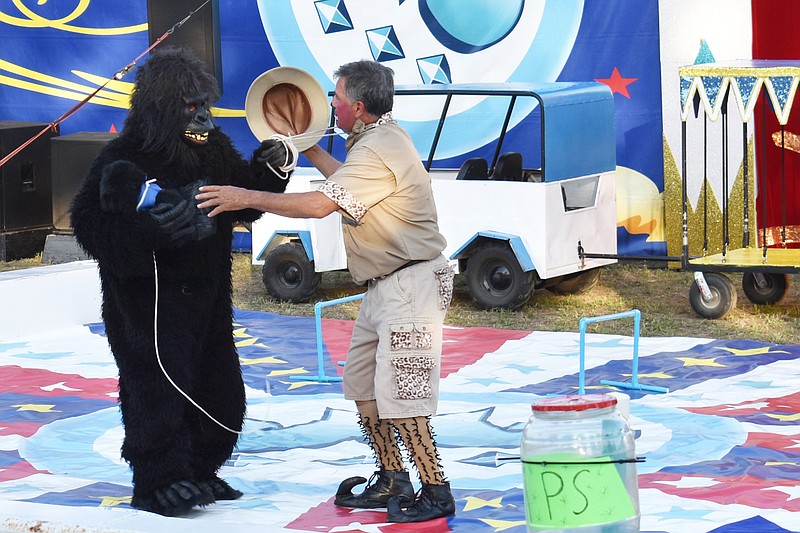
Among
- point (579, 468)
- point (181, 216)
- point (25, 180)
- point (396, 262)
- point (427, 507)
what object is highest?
point (25, 180)

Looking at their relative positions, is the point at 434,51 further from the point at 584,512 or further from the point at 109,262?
the point at 584,512

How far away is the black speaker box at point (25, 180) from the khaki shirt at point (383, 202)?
298 inches

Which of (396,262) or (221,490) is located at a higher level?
(396,262)

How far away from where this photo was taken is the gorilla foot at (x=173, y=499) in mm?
4621

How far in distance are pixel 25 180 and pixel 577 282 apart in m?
5.20

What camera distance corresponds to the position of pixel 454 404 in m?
6.48

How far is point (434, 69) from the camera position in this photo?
34.0ft

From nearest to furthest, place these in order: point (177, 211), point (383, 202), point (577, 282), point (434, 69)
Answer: point (177, 211) < point (383, 202) < point (577, 282) < point (434, 69)

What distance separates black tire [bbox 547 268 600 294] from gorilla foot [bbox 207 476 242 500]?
190 inches

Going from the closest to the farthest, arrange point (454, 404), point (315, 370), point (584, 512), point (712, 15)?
point (584, 512)
point (454, 404)
point (315, 370)
point (712, 15)

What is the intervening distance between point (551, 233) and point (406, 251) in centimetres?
421

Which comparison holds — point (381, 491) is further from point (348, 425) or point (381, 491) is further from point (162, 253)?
point (348, 425)

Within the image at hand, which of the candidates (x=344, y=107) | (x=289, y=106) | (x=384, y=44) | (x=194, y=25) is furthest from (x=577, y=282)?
(x=344, y=107)

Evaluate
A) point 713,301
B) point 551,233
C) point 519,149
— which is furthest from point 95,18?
point 713,301
